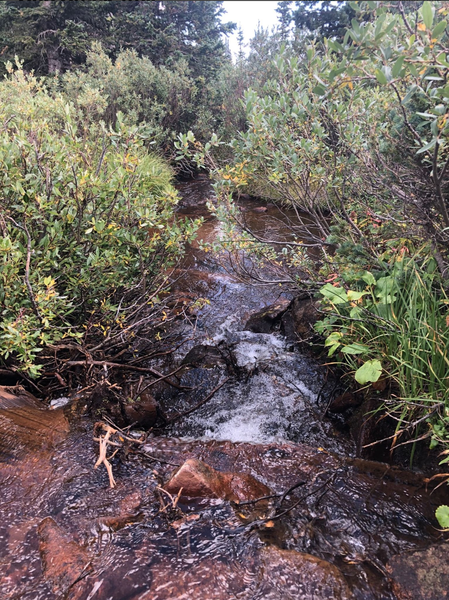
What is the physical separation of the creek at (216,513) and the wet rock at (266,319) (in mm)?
1344

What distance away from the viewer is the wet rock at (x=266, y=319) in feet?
16.1

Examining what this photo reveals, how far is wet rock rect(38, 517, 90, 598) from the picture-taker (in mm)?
1732

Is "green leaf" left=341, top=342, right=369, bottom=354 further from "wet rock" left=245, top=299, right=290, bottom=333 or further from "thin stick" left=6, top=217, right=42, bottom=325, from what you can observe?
"thin stick" left=6, top=217, right=42, bottom=325

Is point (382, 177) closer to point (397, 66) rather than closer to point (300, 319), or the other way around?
point (397, 66)

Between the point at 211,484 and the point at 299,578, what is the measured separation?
74cm

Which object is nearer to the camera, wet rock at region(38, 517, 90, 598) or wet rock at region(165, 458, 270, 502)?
wet rock at region(38, 517, 90, 598)

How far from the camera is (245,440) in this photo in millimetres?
3178

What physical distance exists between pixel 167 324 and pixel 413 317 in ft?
9.91

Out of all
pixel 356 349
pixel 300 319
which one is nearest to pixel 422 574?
pixel 356 349

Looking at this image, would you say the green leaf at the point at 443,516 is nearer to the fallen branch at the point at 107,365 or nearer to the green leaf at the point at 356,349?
the green leaf at the point at 356,349

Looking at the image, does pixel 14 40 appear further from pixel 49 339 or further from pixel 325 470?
pixel 325 470

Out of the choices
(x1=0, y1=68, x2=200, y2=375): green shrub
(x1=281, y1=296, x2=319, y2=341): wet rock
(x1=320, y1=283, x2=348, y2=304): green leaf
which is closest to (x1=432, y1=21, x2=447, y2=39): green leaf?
(x1=320, y1=283, x2=348, y2=304): green leaf

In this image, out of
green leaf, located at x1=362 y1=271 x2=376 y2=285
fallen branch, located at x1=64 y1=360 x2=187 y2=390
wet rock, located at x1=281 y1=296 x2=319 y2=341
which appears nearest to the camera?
green leaf, located at x1=362 y1=271 x2=376 y2=285

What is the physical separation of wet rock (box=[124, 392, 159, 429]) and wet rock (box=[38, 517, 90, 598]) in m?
1.13
